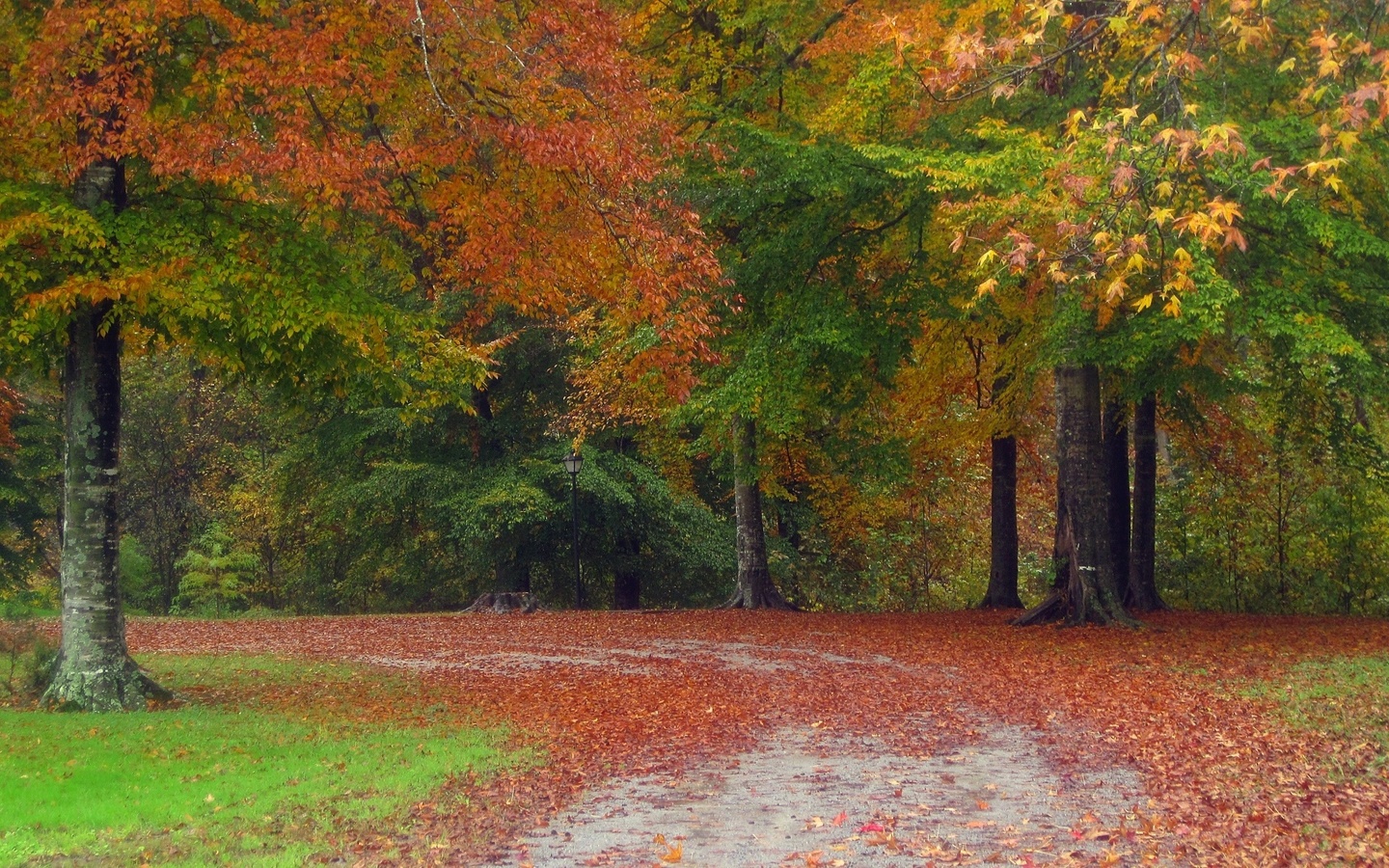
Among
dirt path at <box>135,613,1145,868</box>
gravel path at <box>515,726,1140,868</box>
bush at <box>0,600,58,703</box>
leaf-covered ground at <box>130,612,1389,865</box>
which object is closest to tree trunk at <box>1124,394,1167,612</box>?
leaf-covered ground at <box>130,612,1389,865</box>

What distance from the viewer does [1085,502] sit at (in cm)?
1850

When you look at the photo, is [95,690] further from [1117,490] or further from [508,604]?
[1117,490]

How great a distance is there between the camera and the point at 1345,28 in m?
12.8

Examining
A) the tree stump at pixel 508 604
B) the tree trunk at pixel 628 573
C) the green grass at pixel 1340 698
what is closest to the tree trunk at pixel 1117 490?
the green grass at pixel 1340 698

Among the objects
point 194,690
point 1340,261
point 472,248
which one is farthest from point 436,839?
point 1340,261

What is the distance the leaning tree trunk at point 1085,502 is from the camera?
60.4 feet

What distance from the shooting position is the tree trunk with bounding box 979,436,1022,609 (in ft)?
78.5

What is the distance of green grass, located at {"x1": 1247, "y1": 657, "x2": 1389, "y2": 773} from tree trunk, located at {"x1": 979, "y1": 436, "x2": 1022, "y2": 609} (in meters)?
9.33

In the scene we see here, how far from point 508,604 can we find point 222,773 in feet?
57.2

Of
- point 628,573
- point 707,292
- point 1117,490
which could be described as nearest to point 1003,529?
point 1117,490

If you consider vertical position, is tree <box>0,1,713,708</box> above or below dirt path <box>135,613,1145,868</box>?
above

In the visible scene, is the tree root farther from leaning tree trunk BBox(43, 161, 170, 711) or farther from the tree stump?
the tree stump

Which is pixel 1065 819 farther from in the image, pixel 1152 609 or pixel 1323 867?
pixel 1152 609

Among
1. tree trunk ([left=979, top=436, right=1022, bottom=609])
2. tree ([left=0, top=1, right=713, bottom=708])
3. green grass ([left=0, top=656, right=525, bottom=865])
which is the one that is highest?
tree ([left=0, top=1, right=713, bottom=708])
